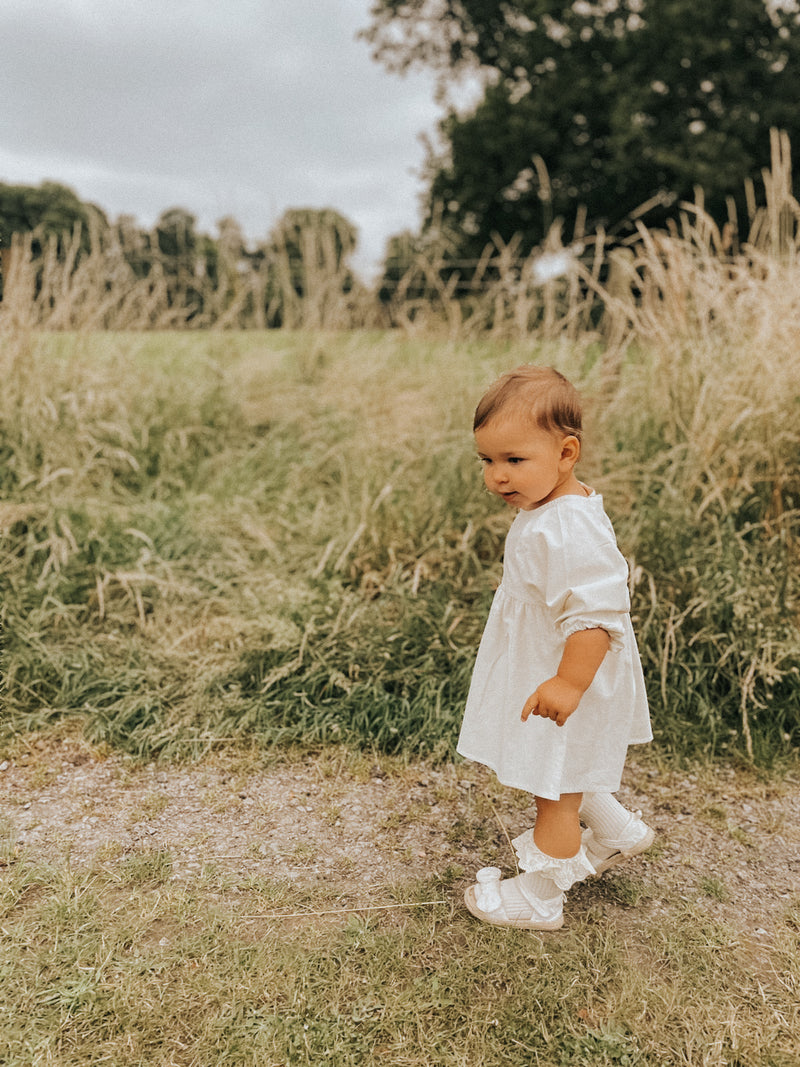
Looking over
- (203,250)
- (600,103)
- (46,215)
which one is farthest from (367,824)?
(600,103)

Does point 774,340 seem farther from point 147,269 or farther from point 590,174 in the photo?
point 590,174

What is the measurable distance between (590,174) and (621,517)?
57.2ft

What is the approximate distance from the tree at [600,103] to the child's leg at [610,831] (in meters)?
14.6

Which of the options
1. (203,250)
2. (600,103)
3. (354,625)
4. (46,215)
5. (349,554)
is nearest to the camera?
(354,625)

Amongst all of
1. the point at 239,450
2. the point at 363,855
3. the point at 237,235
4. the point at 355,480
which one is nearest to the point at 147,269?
the point at 237,235

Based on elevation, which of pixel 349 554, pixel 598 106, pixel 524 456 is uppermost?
pixel 598 106

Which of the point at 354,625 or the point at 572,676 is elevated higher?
the point at 572,676

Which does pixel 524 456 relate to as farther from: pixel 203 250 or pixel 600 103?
pixel 600 103

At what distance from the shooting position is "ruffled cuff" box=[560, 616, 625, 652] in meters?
1.62

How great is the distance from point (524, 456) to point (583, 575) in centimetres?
27

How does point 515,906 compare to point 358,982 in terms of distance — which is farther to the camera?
point 515,906

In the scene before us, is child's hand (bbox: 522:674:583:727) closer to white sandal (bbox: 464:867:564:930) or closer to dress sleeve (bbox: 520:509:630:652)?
dress sleeve (bbox: 520:509:630:652)

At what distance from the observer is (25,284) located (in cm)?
467

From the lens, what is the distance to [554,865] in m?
1.80
